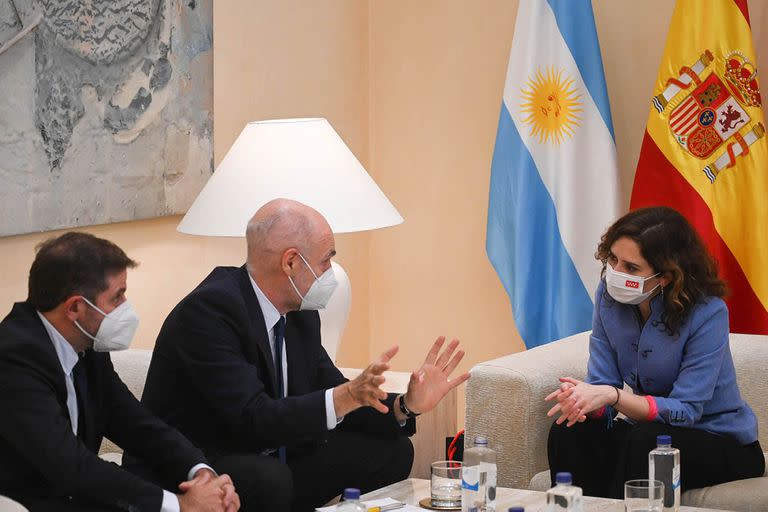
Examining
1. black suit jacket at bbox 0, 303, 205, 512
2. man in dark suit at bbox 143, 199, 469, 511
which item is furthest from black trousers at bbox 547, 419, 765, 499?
black suit jacket at bbox 0, 303, 205, 512

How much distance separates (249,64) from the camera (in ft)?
13.8

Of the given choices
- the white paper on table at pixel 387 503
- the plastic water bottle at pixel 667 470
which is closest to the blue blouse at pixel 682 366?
the plastic water bottle at pixel 667 470

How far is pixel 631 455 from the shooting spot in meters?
2.85

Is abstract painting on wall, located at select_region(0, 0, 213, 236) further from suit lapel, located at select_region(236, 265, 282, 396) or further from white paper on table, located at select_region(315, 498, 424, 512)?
white paper on table, located at select_region(315, 498, 424, 512)

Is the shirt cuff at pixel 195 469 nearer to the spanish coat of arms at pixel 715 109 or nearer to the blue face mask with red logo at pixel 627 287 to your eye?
the blue face mask with red logo at pixel 627 287

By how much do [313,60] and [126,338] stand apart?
2394 mm

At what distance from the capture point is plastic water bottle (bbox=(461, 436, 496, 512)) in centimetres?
230

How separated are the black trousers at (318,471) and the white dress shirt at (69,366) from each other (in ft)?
0.86

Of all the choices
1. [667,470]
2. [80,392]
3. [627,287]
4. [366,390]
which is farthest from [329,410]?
[627,287]

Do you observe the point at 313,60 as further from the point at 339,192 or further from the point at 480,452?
the point at 480,452

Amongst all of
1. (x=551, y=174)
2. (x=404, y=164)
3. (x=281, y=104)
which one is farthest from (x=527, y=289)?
(x=281, y=104)

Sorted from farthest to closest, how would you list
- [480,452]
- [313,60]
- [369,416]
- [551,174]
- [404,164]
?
[404,164], [313,60], [551,174], [369,416], [480,452]

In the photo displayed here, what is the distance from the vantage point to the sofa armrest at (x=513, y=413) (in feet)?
10.1

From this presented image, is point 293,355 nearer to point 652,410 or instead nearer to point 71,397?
point 71,397
